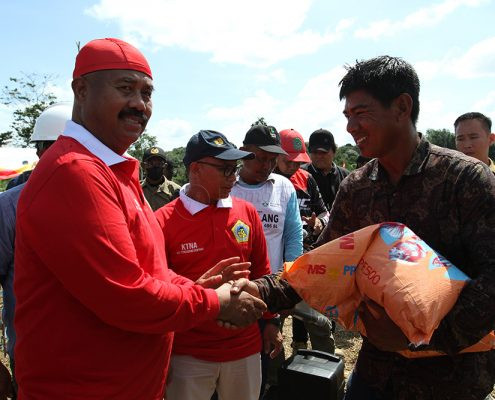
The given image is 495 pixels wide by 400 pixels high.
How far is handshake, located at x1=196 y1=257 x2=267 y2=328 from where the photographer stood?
205 centimetres

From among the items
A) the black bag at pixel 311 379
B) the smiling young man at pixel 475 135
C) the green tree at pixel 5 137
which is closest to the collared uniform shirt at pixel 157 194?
the black bag at pixel 311 379

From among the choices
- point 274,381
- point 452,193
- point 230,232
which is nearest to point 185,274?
point 230,232

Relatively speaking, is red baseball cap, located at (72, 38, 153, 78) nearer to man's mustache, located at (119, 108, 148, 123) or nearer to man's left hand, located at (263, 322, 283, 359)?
man's mustache, located at (119, 108, 148, 123)

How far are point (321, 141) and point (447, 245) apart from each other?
3986mm

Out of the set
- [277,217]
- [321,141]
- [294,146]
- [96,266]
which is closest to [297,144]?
[294,146]

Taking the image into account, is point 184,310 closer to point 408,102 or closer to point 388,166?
point 388,166

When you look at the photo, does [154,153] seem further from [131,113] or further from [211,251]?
[131,113]

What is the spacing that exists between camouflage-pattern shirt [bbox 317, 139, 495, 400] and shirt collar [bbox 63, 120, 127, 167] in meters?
1.21

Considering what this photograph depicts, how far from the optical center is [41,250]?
1460 mm

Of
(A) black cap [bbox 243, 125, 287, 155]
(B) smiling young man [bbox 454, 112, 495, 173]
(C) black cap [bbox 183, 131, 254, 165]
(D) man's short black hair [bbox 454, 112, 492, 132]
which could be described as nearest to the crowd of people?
(C) black cap [bbox 183, 131, 254, 165]

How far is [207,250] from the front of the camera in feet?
8.94

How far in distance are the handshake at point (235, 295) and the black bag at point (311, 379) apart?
1552mm

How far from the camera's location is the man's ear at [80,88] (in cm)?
180

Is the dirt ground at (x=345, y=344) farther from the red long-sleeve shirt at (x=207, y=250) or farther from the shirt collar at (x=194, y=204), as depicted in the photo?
the shirt collar at (x=194, y=204)
